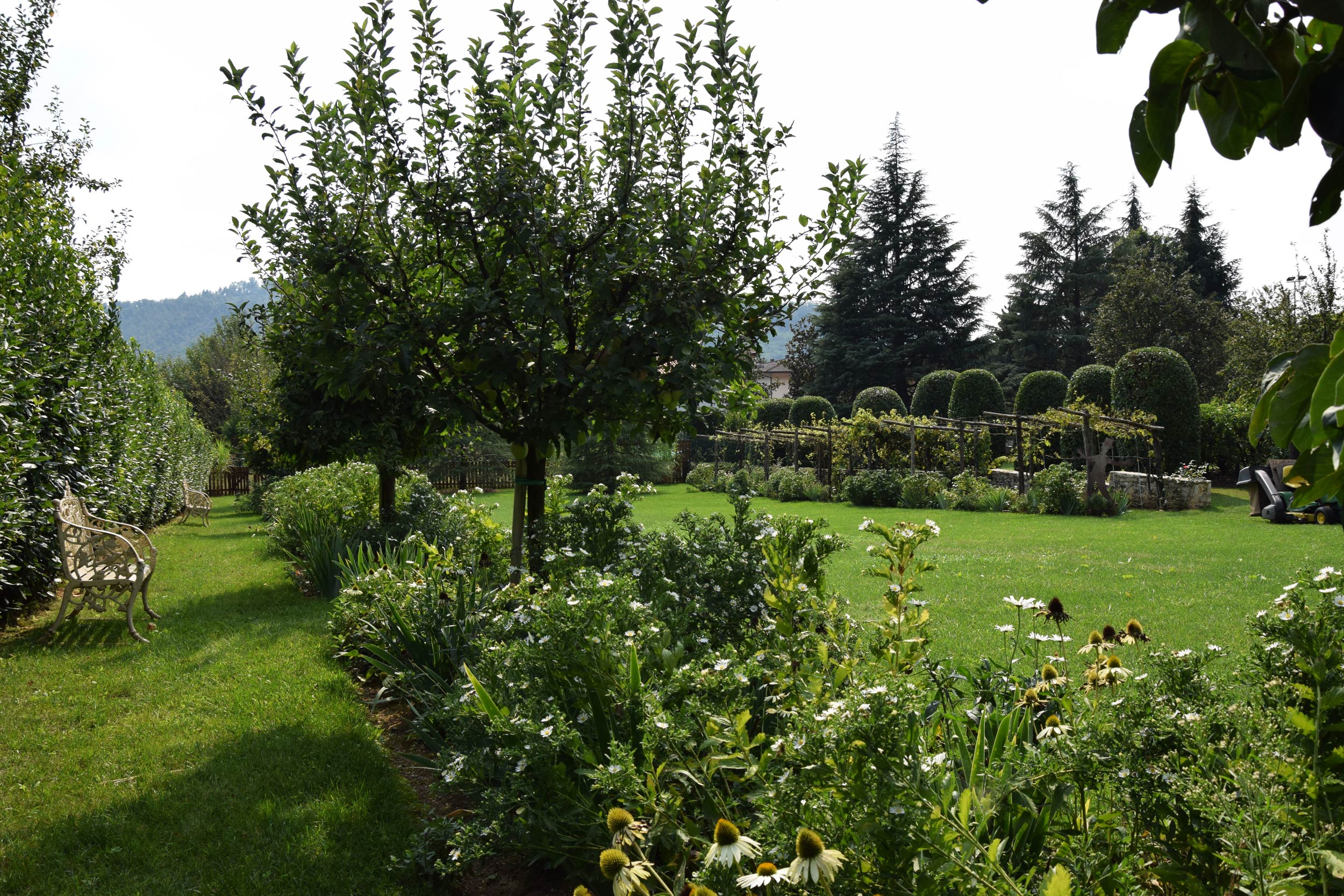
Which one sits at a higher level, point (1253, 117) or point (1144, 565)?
point (1253, 117)

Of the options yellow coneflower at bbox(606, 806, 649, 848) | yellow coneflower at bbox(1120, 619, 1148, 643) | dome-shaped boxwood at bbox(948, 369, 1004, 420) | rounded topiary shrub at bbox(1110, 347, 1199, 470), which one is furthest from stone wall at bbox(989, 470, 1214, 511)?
yellow coneflower at bbox(606, 806, 649, 848)

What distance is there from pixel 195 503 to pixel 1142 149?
64.9 ft

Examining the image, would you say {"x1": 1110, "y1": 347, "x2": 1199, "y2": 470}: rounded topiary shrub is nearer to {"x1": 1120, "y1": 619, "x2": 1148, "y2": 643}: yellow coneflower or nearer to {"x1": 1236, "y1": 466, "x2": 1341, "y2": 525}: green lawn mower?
{"x1": 1236, "y1": 466, "x2": 1341, "y2": 525}: green lawn mower

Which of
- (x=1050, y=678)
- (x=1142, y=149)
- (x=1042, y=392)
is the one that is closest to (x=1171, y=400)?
(x=1042, y=392)

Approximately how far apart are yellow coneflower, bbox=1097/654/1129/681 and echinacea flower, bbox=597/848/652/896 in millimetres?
1594

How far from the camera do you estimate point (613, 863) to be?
5.46 feet

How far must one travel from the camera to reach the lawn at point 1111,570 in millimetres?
5961

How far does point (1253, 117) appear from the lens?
80cm

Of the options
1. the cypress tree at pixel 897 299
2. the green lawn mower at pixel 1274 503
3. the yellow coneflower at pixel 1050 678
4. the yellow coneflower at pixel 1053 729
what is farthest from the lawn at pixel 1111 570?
the cypress tree at pixel 897 299

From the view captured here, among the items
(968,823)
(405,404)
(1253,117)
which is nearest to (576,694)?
(968,823)

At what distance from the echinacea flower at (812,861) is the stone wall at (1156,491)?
1473cm

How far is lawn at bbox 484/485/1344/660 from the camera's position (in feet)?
19.6

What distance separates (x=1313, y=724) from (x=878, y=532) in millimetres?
1348

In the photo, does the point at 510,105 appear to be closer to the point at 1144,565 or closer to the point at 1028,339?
the point at 1144,565
